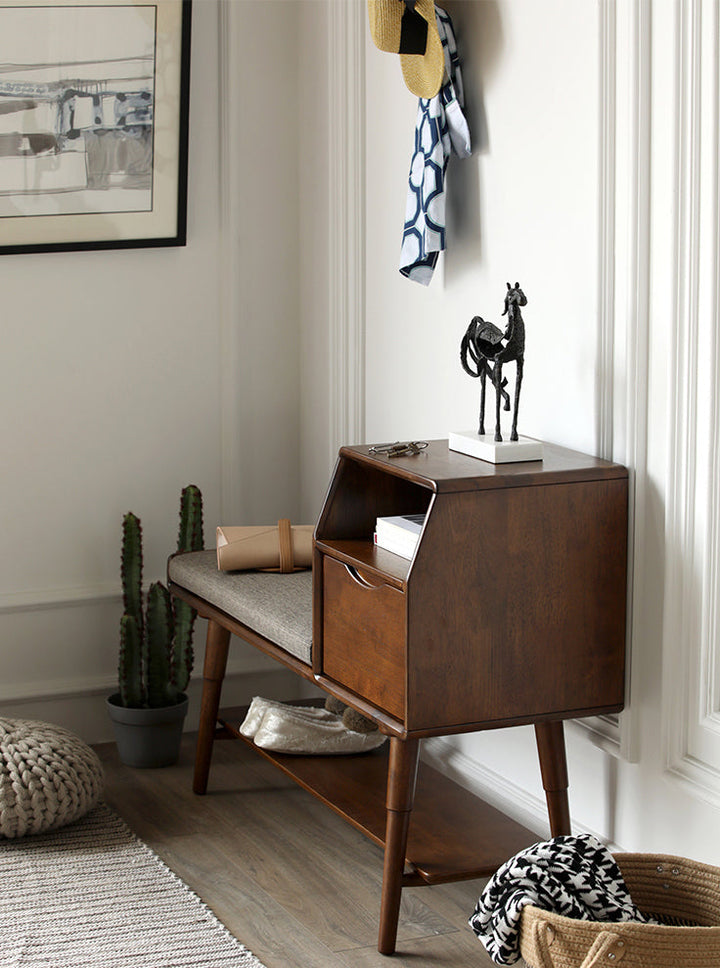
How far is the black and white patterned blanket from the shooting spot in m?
1.98

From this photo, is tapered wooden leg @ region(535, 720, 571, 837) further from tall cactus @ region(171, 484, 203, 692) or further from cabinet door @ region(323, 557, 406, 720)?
tall cactus @ region(171, 484, 203, 692)

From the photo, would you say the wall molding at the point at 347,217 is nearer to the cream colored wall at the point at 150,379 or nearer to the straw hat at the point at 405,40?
the cream colored wall at the point at 150,379

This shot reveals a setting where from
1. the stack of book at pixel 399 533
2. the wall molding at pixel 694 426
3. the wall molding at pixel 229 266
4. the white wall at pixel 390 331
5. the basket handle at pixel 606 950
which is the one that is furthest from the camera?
the wall molding at pixel 229 266

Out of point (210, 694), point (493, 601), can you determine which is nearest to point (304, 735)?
point (210, 694)

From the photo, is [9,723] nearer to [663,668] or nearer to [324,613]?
[324,613]

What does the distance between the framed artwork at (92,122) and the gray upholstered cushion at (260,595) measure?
0.97 m

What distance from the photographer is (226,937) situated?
8.15 ft

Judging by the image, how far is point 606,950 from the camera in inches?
72.7

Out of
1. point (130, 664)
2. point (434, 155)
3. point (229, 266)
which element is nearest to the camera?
point (434, 155)

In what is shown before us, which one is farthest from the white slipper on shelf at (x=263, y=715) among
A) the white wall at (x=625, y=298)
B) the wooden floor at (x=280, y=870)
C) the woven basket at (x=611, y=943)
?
the woven basket at (x=611, y=943)

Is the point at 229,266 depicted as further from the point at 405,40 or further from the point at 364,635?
the point at 364,635

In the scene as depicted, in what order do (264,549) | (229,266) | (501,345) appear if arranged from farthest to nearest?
(229,266) < (264,549) < (501,345)

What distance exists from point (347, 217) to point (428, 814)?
1.60 meters

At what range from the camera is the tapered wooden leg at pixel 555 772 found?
8.18 ft
